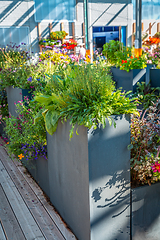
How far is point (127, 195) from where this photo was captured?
190 centimetres

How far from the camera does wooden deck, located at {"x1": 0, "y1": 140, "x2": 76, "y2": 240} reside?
2193mm

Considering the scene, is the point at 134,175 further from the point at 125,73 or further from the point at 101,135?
the point at 125,73

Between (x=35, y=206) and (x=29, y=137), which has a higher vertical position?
(x=29, y=137)

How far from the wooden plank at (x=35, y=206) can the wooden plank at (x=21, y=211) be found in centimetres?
4

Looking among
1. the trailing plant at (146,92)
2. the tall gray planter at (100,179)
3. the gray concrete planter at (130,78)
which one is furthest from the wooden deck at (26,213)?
the gray concrete planter at (130,78)

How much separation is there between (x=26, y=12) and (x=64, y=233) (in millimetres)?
13245

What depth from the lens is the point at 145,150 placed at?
71.9 inches

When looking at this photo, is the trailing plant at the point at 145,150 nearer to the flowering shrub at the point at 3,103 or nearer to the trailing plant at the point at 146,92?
the flowering shrub at the point at 3,103

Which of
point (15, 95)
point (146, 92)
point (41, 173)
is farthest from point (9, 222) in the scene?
point (146, 92)

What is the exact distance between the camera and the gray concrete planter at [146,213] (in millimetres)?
1918

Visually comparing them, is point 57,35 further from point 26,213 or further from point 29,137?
point 26,213

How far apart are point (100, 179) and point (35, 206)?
1.14m

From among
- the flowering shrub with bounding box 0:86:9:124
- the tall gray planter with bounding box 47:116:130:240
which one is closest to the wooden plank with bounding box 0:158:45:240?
the tall gray planter with bounding box 47:116:130:240

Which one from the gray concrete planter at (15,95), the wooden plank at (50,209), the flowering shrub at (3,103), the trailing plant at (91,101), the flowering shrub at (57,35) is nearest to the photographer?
the trailing plant at (91,101)
